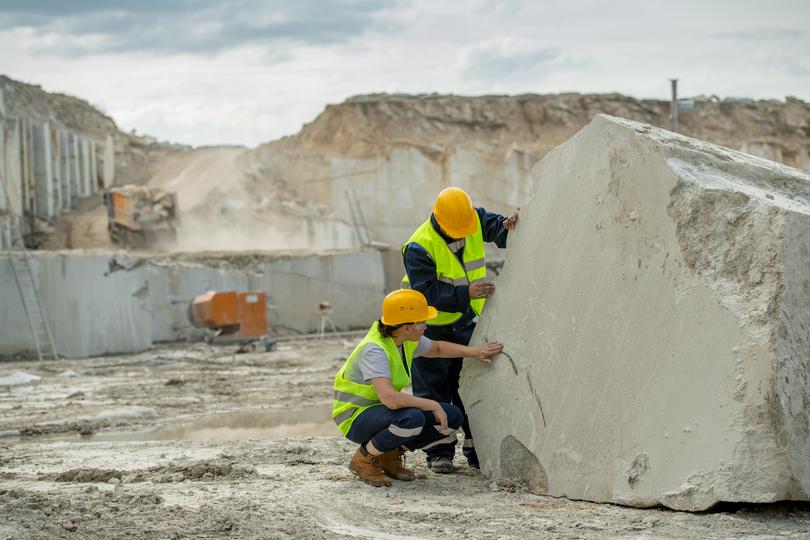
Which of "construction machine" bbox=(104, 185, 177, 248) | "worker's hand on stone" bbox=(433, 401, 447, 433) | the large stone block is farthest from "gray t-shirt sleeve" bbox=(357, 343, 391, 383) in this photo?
"construction machine" bbox=(104, 185, 177, 248)

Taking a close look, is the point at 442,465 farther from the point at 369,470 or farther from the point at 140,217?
the point at 140,217

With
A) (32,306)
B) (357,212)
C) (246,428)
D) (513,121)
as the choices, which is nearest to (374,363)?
(246,428)

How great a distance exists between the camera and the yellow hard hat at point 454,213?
17.7 feet

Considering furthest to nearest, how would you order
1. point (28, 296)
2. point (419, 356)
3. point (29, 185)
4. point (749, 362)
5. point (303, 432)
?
point (29, 185) < point (28, 296) < point (303, 432) < point (419, 356) < point (749, 362)

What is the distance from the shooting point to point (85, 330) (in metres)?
14.5

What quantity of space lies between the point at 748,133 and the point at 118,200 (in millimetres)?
21901

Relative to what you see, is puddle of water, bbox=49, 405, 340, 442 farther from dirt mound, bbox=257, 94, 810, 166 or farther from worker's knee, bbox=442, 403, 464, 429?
dirt mound, bbox=257, 94, 810, 166

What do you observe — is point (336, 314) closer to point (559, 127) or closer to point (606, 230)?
point (606, 230)

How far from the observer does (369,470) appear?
517cm

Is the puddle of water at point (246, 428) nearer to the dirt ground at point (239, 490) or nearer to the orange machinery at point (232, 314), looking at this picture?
the dirt ground at point (239, 490)

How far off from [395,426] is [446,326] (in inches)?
31.5

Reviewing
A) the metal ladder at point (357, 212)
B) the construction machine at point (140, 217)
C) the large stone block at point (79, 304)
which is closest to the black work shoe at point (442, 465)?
the large stone block at point (79, 304)

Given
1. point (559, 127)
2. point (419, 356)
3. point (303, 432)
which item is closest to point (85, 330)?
point (303, 432)

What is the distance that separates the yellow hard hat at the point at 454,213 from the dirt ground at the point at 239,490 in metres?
1.35
